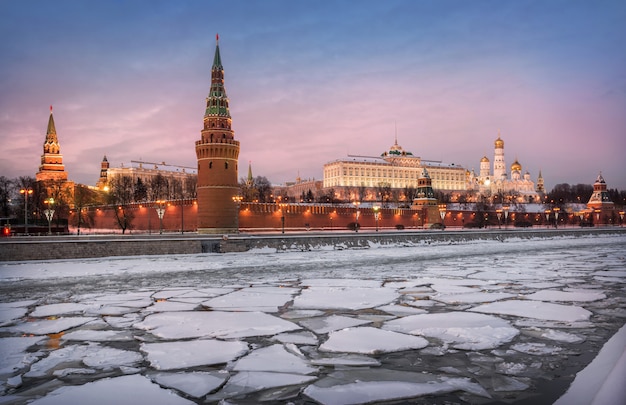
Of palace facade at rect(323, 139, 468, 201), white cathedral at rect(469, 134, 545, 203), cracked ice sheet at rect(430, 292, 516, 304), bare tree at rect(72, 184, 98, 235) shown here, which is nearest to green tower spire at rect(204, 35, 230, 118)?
bare tree at rect(72, 184, 98, 235)

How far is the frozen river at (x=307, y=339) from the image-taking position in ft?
15.6

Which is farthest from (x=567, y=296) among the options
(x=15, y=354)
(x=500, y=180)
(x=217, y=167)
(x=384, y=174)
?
(x=500, y=180)

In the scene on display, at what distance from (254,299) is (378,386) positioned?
222 inches

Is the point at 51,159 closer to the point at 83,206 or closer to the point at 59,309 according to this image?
the point at 83,206

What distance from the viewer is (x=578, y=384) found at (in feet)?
15.7

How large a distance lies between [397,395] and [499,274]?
1123 cm

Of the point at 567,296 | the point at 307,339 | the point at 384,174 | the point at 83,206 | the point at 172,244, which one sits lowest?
the point at 567,296

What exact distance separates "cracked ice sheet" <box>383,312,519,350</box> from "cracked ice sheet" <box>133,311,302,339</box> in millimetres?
1717

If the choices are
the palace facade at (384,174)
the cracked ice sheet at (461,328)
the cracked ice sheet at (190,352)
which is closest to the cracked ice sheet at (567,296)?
the cracked ice sheet at (461,328)

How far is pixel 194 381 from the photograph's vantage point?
4980 millimetres

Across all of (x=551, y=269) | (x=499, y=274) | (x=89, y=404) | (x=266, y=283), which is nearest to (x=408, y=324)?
(x=89, y=404)

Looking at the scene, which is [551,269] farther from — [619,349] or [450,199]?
[450,199]

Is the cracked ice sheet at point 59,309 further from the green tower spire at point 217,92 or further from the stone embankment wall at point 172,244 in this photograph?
the green tower spire at point 217,92

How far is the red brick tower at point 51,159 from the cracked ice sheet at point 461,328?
292ft
